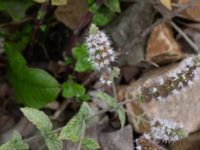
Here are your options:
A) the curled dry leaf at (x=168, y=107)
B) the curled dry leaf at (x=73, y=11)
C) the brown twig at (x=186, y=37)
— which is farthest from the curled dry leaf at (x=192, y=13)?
the curled dry leaf at (x=73, y=11)

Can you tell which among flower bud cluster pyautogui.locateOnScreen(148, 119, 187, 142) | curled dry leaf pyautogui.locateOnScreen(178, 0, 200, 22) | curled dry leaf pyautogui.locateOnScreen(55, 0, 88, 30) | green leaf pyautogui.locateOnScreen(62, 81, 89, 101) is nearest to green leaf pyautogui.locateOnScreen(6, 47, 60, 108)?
green leaf pyautogui.locateOnScreen(62, 81, 89, 101)

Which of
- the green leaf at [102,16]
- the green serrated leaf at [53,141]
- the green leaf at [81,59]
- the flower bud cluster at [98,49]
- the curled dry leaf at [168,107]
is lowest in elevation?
the curled dry leaf at [168,107]

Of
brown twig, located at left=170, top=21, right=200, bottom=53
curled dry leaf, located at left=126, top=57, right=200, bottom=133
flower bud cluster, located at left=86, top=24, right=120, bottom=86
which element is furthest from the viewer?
brown twig, located at left=170, top=21, right=200, bottom=53

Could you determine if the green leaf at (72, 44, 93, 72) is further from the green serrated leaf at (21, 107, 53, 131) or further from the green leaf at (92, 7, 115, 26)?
the green serrated leaf at (21, 107, 53, 131)

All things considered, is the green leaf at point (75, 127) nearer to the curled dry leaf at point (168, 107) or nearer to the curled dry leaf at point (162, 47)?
the curled dry leaf at point (168, 107)

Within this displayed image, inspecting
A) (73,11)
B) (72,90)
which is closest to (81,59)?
(72,90)

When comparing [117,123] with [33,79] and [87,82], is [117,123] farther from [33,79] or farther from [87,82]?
[33,79]
